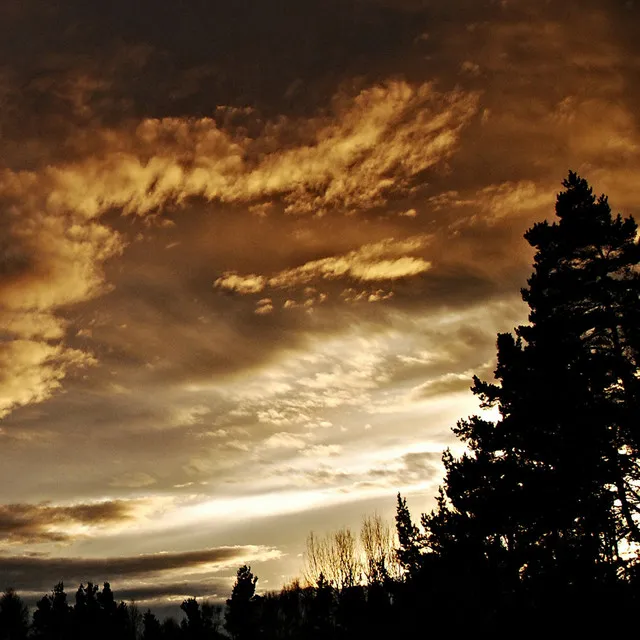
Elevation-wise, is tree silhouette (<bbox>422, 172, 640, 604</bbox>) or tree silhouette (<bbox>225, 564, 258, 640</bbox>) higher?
tree silhouette (<bbox>422, 172, 640, 604</bbox>)

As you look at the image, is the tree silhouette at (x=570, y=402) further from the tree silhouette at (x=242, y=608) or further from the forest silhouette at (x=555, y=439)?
the tree silhouette at (x=242, y=608)

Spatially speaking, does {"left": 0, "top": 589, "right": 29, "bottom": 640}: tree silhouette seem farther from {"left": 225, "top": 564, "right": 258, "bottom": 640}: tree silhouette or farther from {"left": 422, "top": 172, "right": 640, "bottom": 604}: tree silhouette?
{"left": 422, "top": 172, "right": 640, "bottom": 604}: tree silhouette

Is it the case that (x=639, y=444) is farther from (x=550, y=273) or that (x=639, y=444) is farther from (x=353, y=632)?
(x=353, y=632)

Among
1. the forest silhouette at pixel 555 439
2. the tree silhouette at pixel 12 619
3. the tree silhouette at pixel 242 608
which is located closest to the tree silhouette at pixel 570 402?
the forest silhouette at pixel 555 439

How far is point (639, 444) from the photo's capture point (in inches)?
835

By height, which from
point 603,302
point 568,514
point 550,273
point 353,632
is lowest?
point 353,632

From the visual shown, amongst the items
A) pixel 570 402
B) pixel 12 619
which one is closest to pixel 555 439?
pixel 570 402

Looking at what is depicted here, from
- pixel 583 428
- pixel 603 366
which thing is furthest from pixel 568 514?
pixel 603 366

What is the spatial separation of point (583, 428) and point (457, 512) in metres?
14.4

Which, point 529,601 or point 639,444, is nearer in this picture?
point 529,601

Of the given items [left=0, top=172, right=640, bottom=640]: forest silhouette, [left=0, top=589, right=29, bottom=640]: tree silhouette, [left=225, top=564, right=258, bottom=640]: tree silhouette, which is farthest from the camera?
[left=0, top=589, right=29, bottom=640]: tree silhouette

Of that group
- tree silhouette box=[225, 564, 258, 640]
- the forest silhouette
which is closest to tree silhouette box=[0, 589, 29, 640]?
tree silhouette box=[225, 564, 258, 640]

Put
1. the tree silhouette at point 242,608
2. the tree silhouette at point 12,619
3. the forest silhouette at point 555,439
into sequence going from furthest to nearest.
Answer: the tree silhouette at point 12,619 < the tree silhouette at point 242,608 < the forest silhouette at point 555,439

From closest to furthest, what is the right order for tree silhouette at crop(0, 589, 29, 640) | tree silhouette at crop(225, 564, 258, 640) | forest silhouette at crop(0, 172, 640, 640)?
forest silhouette at crop(0, 172, 640, 640) < tree silhouette at crop(225, 564, 258, 640) < tree silhouette at crop(0, 589, 29, 640)
